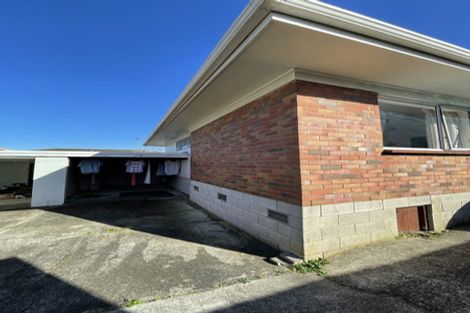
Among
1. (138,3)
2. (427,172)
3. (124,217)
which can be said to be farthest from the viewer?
(124,217)

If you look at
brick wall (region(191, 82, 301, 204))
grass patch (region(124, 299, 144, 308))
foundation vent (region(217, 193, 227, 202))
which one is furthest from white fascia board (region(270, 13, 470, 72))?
foundation vent (region(217, 193, 227, 202))

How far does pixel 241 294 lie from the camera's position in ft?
7.30

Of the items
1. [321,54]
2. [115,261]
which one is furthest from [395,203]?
[115,261]

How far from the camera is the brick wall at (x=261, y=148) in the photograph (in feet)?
10.7

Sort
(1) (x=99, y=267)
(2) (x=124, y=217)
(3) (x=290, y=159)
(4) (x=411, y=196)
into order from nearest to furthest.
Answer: (1) (x=99, y=267), (3) (x=290, y=159), (4) (x=411, y=196), (2) (x=124, y=217)

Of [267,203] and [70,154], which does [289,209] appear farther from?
[70,154]

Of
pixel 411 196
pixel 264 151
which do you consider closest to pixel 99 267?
pixel 264 151

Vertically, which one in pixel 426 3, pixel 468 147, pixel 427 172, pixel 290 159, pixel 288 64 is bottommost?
pixel 427 172

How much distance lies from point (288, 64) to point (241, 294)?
323 centimetres

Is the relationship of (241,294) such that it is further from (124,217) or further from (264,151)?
(124,217)

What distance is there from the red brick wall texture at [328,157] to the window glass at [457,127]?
0.44 meters

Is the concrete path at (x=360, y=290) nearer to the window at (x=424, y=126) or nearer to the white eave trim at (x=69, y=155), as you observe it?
the window at (x=424, y=126)

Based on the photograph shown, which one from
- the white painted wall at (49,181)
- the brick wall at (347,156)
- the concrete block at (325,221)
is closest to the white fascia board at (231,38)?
the brick wall at (347,156)

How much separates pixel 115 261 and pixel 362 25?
483cm
